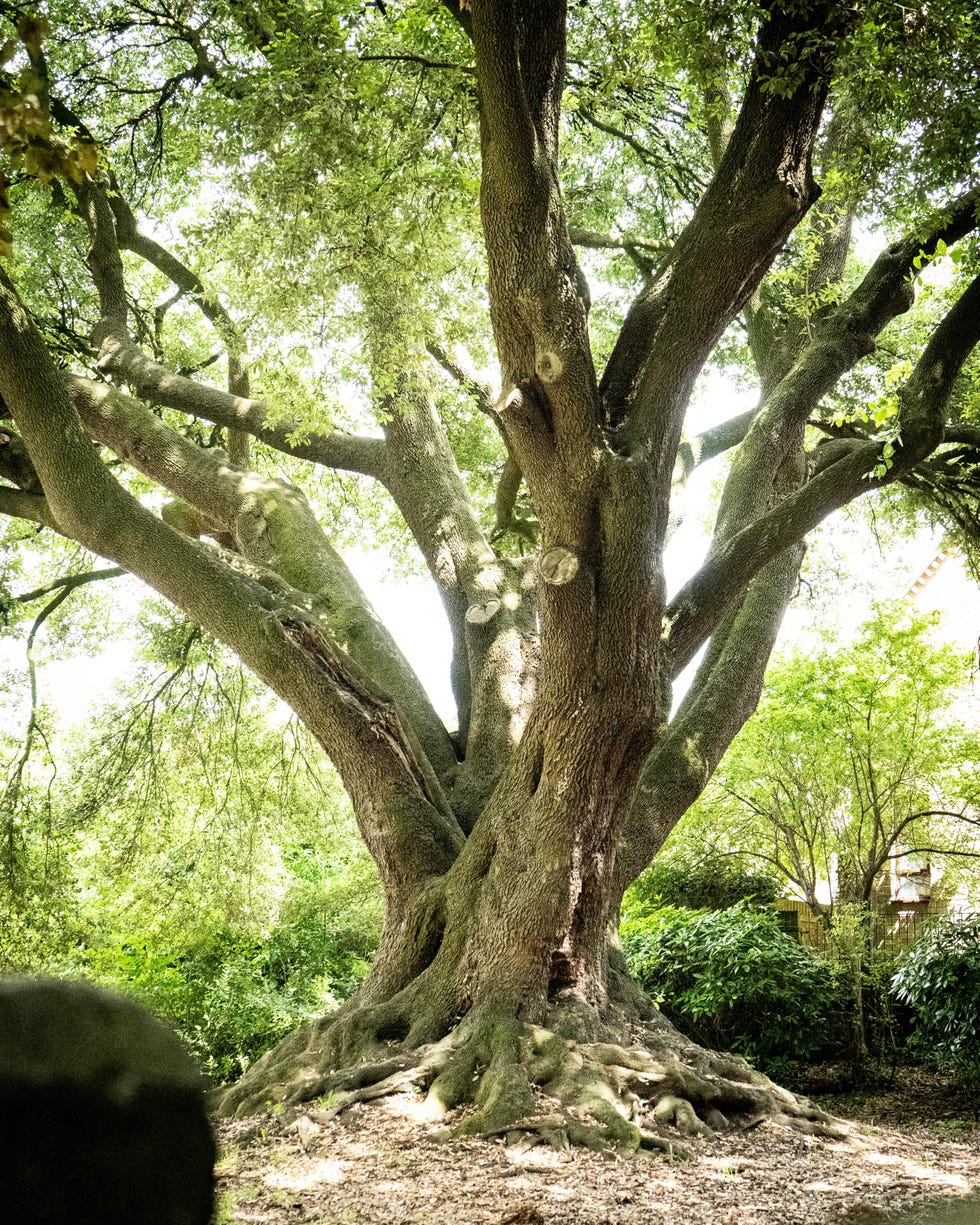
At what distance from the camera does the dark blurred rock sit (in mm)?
1829

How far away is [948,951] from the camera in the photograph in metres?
→ 7.75

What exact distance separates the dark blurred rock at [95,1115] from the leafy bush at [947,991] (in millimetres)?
6887

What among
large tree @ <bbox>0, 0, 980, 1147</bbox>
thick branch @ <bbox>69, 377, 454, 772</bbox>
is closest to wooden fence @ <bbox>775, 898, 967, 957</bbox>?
large tree @ <bbox>0, 0, 980, 1147</bbox>

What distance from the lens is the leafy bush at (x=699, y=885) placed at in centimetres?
1195

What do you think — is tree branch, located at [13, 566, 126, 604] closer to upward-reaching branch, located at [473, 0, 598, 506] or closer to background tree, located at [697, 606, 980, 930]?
upward-reaching branch, located at [473, 0, 598, 506]

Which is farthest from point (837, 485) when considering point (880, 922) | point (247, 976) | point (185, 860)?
point (247, 976)

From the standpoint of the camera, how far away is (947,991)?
7.53 meters

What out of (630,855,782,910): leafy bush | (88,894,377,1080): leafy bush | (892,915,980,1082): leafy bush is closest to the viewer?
(892,915,980,1082): leafy bush

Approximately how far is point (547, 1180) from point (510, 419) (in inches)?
135

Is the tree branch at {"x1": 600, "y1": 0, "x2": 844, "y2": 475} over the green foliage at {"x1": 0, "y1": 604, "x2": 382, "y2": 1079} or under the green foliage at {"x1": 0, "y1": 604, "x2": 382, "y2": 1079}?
over

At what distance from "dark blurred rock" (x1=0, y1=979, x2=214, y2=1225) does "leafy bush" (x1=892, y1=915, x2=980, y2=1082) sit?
689cm

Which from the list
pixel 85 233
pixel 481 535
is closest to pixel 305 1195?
pixel 481 535

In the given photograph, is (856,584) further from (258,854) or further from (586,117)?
(258,854)

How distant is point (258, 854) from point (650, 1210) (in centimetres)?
858
